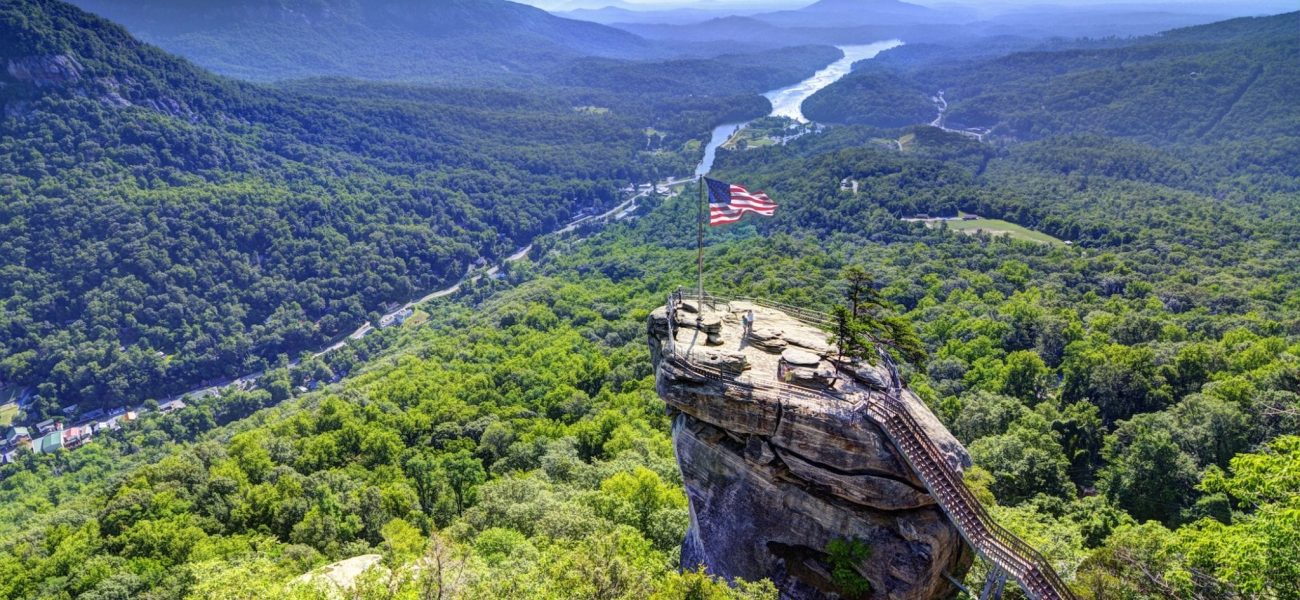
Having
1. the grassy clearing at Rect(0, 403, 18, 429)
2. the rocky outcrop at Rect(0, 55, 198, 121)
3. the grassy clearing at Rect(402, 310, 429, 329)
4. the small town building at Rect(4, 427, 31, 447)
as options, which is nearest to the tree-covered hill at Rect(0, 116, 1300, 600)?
the small town building at Rect(4, 427, 31, 447)

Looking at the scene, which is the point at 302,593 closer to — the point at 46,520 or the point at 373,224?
the point at 46,520

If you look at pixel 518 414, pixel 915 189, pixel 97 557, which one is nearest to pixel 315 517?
pixel 97 557

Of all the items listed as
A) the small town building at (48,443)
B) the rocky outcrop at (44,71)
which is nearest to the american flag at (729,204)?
the small town building at (48,443)

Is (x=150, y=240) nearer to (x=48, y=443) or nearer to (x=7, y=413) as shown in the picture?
(x=7, y=413)

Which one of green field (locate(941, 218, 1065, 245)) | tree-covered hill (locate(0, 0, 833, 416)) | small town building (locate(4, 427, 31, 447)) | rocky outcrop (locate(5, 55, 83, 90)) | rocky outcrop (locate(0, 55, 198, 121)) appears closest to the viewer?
small town building (locate(4, 427, 31, 447))

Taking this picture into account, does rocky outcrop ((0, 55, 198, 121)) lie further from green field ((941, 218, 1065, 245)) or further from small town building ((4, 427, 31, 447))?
green field ((941, 218, 1065, 245))

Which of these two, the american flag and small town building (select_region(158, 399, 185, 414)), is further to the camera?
small town building (select_region(158, 399, 185, 414))
